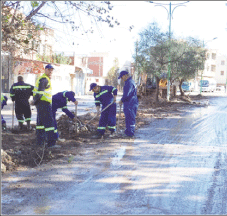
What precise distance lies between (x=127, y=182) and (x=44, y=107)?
8.63ft

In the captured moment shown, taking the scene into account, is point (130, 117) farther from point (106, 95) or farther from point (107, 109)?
point (106, 95)

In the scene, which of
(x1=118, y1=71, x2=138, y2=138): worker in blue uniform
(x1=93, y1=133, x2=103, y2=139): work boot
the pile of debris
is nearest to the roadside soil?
the pile of debris

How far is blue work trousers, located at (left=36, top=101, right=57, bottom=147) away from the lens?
255 inches

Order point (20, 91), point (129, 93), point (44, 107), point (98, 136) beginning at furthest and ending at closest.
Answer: point (20, 91), point (98, 136), point (129, 93), point (44, 107)

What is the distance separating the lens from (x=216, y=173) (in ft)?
17.5

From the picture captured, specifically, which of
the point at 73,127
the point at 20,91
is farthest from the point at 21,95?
the point at 73,127

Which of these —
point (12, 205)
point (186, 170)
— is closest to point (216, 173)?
point (186, 170)

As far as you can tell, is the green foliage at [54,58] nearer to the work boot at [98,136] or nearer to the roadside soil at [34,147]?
the roadside soil at [34,147]

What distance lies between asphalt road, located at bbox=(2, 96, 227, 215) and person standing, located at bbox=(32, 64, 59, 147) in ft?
2.81

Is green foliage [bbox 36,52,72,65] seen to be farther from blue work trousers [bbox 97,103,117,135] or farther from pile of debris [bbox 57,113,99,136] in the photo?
blue work trousers [bbox 97,103,117,135]

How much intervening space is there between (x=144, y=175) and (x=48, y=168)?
66.1 inches

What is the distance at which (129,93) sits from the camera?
8125 millimetres

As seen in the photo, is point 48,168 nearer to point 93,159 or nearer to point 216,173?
point 93,159

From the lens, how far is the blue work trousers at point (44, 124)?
649cm
